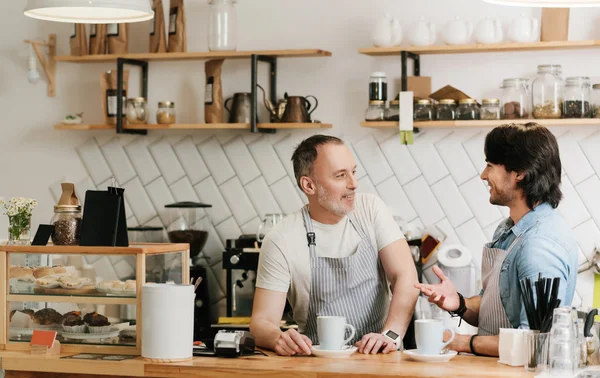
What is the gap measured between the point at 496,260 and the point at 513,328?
245 millimetres

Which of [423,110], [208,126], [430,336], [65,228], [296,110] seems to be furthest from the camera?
[208,126]

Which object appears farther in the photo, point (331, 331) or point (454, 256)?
point (454, 256)

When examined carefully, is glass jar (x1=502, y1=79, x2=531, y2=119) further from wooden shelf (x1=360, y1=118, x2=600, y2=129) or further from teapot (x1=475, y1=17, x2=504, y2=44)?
teapot (x1=475, y1=17, x2=504, y2=44)

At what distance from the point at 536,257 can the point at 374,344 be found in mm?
580

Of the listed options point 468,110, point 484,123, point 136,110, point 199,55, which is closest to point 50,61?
point 136,110

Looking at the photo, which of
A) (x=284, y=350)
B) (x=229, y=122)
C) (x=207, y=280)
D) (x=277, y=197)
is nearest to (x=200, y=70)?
(x=229, y=122)

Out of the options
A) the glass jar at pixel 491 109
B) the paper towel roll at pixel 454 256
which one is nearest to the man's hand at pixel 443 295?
the paper towel roll at pixel 454 256

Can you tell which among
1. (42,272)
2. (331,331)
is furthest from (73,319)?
(331,331)

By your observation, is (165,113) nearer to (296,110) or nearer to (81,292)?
(296,110)

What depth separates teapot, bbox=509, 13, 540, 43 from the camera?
475 centimetres

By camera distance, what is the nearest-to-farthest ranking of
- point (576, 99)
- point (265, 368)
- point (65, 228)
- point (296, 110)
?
point (265, 368) < point (65, 228) < point (576, 99) < point (296, 110)

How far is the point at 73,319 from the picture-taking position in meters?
3.04

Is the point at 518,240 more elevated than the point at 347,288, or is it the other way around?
the point at 518,240

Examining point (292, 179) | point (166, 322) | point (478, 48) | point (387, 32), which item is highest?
point (387, 32)
